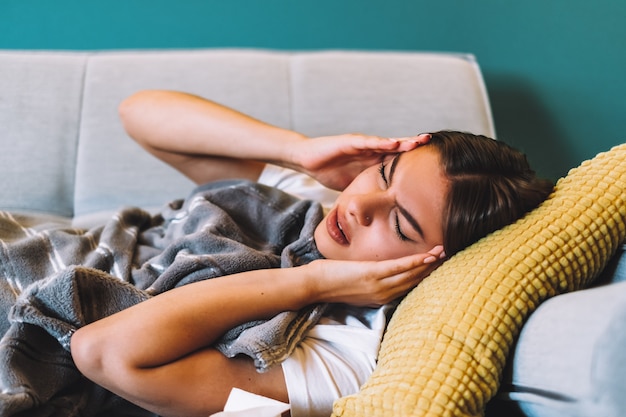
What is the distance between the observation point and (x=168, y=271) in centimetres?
96

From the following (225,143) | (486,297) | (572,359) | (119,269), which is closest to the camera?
(572,359)

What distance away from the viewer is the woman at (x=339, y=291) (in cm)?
80

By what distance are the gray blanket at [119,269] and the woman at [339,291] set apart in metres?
0.03

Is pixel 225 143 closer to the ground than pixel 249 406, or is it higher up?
higher up

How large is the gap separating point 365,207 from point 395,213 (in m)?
0.05

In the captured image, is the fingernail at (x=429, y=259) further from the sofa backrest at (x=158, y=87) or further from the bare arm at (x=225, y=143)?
the sofa backrest at (x=158, y=87)

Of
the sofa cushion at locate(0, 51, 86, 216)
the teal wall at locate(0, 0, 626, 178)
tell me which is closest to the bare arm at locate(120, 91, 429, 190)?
the sofa cushion at locate(0, 51, 86, 216)

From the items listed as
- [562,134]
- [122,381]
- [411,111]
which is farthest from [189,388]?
[562,134]

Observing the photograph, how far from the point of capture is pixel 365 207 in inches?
35.9

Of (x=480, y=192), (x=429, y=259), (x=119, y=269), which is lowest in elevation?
(x=119, y=269)

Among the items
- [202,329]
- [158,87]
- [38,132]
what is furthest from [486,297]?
[38,132]

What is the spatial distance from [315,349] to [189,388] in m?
0.20

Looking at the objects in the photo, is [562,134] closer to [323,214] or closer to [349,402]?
[323,214]

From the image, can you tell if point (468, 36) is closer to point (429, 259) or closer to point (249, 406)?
point (429, 259)
